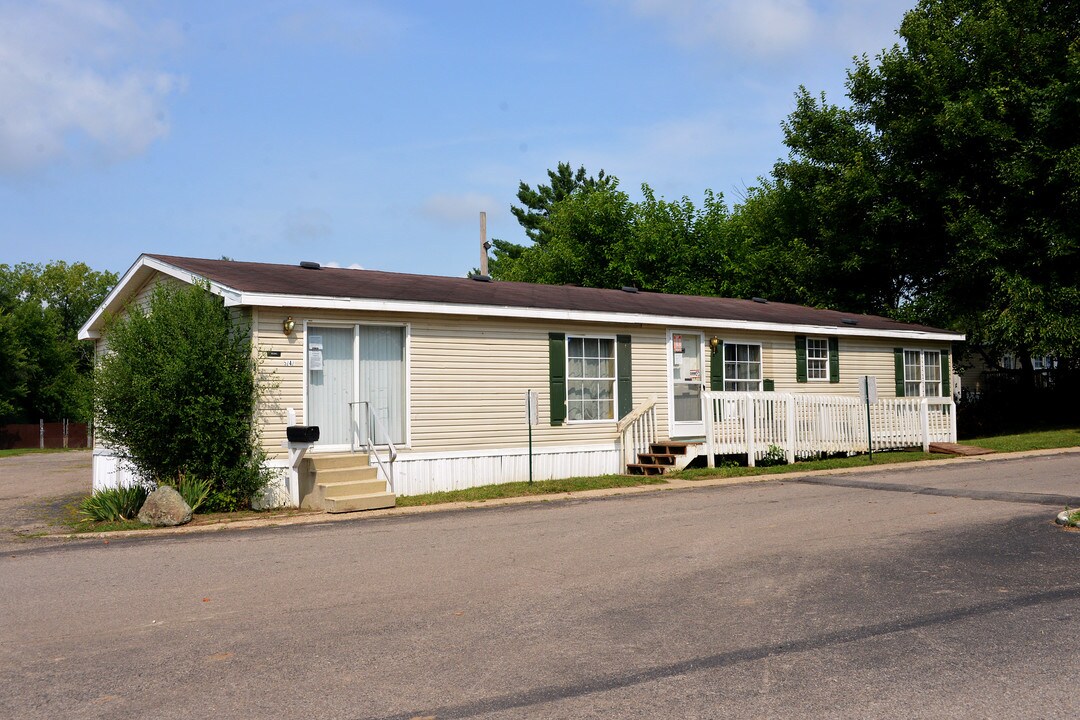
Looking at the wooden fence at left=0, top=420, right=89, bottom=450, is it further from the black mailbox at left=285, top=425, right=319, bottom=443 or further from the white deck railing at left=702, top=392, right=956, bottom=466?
the white deck railing at left=702, top=392, right=956, bottom=466

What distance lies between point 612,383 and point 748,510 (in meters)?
5.69

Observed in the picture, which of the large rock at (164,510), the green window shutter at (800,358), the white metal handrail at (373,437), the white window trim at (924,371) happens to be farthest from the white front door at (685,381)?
the large rock at (164,510)

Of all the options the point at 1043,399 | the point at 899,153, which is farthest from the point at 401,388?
the point at 1043,399

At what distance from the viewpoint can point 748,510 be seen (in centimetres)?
1175

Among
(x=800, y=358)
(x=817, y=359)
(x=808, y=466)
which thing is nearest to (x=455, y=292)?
(x=808, y=466)

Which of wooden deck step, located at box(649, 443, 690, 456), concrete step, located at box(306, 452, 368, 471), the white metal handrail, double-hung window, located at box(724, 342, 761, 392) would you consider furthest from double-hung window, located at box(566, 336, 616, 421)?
concrete step, located at box(306, 452, 368, 471)

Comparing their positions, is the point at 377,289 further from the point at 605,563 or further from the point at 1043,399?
the point at 1043,399

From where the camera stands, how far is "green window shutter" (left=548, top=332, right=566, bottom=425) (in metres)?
16.1

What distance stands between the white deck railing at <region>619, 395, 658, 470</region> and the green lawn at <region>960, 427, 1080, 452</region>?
8.33 meters

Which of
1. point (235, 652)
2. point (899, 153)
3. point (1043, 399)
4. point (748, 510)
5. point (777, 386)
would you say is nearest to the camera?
point (235, 652)

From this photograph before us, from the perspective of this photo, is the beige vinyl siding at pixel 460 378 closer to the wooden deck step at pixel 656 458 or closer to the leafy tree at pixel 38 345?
the wooden deck step at pixel 656 458

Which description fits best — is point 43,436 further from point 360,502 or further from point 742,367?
point 360,502

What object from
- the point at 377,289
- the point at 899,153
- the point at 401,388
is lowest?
the point at 401,388

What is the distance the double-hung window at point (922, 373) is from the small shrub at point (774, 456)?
5755mm
